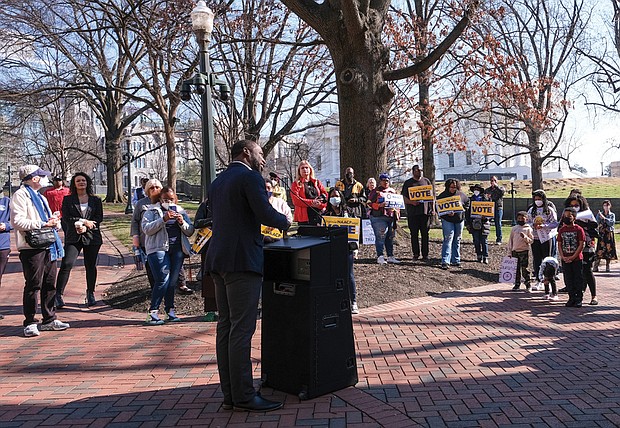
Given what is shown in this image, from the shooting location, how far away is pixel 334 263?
187 inches

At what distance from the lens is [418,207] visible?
39.0 ft

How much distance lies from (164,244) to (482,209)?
26.4 ft

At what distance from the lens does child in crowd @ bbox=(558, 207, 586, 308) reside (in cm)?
883

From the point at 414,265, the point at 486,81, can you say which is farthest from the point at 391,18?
the point at 414,265

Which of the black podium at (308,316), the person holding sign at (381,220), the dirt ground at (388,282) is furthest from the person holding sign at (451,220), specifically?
the black podium at (308,316)

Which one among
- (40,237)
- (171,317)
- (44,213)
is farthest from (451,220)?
(40,237)

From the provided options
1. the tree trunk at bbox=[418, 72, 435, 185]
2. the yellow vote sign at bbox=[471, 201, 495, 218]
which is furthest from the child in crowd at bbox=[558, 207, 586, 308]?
the tree trunk at bbox=[418, 72, 435, 185]

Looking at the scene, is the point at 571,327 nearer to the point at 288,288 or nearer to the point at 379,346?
the point at 379,346

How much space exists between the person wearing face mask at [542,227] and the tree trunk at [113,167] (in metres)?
31.3

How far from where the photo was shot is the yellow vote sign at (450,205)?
1168cm

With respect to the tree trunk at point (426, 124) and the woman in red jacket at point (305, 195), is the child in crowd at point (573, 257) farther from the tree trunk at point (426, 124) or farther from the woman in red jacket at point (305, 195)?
the tree trunk at point (426, 124)

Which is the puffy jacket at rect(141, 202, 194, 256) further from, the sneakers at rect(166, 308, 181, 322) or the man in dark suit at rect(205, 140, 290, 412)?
the man in dark suit at rect(205, 140, 290, 412)

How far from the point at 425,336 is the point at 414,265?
4.44 metres

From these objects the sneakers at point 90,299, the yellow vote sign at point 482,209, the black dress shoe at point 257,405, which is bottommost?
the black dress shoe at point 257,405
